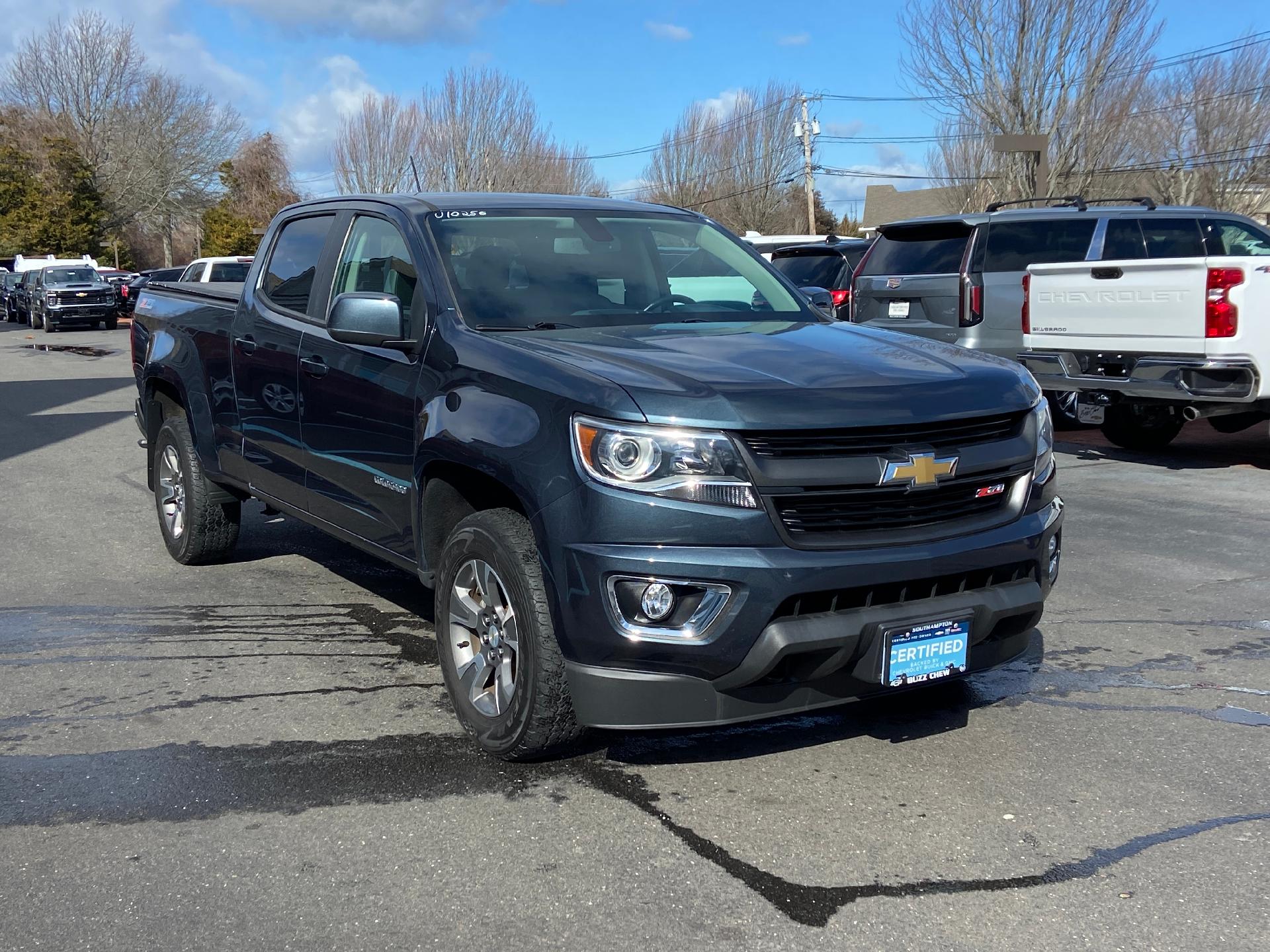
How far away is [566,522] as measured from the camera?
3643mm

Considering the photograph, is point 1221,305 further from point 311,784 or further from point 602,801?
point 311,784

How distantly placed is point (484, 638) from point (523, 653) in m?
0.34

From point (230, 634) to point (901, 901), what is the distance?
11.7ft

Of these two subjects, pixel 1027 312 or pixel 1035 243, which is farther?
pixel 1035 243

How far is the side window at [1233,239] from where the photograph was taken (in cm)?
1186

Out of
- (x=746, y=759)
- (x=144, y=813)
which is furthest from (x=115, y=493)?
(x=746, y=759)

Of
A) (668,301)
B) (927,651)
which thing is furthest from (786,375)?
(668,301)

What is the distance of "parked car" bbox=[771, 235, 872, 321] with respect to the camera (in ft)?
49.6

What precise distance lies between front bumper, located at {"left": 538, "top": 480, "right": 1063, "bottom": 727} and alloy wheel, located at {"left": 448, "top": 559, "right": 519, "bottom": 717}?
0.39 meters

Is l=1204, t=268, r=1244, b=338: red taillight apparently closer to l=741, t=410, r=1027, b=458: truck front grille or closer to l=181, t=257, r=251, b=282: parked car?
l=741, t=410, r=1027, b=458: truck front grille

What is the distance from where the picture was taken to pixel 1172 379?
9.55 meters

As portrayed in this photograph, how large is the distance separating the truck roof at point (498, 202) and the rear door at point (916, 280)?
6.43 meters

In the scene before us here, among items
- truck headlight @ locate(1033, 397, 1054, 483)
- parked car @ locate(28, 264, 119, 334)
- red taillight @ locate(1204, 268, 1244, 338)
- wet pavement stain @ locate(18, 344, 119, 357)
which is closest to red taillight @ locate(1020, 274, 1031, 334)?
red taillight @ locate(1204, 268, 1244, 338)

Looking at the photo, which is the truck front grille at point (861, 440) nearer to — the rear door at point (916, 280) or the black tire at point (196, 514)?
the black tire at point (196, 514)
